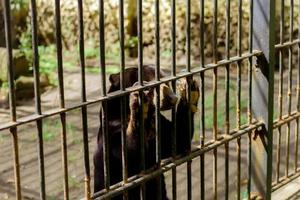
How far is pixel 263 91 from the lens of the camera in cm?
401

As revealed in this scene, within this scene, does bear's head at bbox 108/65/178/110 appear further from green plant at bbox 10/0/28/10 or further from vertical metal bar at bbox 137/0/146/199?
green plant at bbox 10/0/28/10

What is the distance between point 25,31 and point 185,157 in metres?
8.65

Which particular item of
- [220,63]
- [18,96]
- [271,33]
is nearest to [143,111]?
[220,63]

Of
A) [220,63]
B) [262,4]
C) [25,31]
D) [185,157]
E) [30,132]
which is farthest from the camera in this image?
[25,31]

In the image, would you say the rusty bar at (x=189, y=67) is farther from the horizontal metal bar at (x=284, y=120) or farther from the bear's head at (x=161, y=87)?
the horizontal metal bar at (x=284, y=120)

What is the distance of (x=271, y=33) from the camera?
3939 millimetres

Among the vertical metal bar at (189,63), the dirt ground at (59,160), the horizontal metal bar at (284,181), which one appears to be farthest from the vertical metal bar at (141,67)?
the dirt ground at (59,160)

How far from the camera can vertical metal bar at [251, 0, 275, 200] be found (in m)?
3.92

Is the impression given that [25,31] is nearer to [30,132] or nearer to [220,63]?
[30,132]

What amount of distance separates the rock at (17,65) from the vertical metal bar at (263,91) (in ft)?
18.6

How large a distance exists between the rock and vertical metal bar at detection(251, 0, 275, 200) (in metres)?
5.67

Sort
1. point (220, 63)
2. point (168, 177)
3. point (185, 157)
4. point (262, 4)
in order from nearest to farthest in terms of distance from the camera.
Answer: point (185, 157)
point (220, 63)
point (262, 4)
point (168, 177)

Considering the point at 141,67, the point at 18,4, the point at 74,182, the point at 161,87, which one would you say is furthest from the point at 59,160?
the point at 18,4

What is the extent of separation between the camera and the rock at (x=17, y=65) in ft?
29.9
